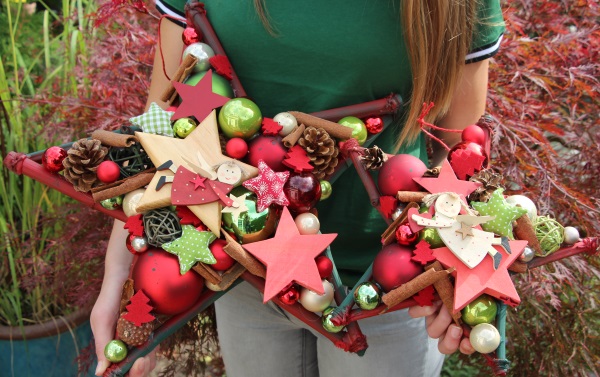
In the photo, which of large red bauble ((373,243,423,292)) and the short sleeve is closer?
large red bauble ((373,243,423,292))

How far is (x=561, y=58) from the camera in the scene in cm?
129

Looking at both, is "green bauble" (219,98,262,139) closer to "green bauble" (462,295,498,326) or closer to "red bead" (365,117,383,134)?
"red bead" (365,117,383,134)

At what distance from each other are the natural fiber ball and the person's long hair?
0.80 feet

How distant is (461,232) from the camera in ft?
2.37

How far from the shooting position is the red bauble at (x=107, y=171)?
0.76 m

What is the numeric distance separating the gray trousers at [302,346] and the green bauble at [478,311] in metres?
0.21

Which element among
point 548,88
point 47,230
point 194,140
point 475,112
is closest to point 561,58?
point 548,88

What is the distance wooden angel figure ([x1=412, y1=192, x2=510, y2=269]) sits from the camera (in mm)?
717

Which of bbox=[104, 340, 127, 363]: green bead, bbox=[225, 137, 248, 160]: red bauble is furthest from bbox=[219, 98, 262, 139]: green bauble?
bbox=[104, 340, 127, 363]: green bead

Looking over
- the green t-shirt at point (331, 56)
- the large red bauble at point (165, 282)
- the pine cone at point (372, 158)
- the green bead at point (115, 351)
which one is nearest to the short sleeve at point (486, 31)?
the green t-shirt at point (331, 56)

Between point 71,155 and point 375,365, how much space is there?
22.8 inches

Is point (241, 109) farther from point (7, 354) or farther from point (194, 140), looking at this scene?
point (7, 354)

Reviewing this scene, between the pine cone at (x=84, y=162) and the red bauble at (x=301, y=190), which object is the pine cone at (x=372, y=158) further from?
the pine cone at (x=84, y=162)

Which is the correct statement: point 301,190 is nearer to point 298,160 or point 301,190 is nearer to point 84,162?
point 298,160
